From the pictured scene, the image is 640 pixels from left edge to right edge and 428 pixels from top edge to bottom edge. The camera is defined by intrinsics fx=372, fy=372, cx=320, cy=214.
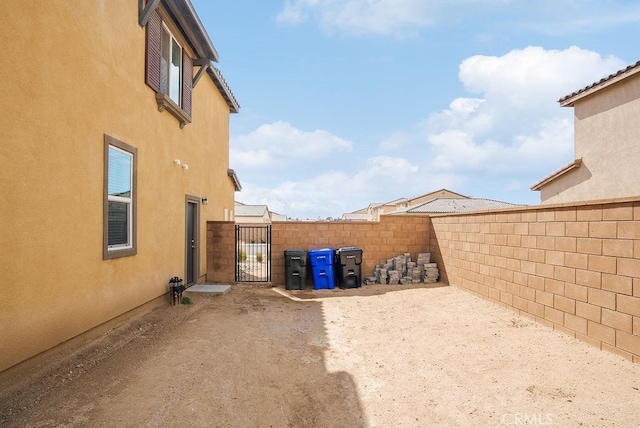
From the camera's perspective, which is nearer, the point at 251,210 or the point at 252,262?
the point at 252,262

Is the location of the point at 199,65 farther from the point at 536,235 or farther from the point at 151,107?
the point at 536,235

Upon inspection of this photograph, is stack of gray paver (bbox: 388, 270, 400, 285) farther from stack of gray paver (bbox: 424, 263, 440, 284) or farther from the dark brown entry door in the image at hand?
the dark brown entry door

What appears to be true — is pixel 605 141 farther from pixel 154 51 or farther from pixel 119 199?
pixel 119 199

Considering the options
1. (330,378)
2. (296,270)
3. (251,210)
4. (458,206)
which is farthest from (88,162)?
(251,210)

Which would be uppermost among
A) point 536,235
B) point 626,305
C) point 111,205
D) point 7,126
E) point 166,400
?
point 7,126

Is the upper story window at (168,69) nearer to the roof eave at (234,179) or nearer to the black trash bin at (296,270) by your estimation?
the black trash bin at (296,270)

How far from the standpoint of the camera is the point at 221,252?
11.4m

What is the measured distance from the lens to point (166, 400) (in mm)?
3783

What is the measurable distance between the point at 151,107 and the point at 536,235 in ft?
24.8

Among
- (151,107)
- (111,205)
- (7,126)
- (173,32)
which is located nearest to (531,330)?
(111,205)

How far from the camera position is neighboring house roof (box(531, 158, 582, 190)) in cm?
1209

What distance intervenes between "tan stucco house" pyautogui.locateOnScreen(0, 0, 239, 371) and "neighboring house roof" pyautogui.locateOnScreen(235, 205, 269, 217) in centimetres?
3176

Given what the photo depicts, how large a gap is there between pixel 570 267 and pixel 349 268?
19.6ft

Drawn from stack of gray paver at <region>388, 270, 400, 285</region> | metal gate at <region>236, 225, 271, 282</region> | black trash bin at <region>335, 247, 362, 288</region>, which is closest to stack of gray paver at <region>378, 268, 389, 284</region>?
stack of gray paver at <region>388, 270, 400, 285</region>
